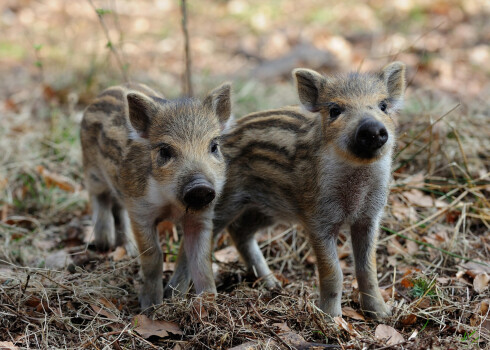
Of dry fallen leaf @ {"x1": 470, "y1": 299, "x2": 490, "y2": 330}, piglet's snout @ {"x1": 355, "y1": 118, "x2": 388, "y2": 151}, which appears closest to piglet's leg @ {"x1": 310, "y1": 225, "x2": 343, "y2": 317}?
piglet's snout @ {"x1": 355, "y1": 118, "x2": 388, "y2": 151}

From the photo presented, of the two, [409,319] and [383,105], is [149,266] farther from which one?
[383,105]

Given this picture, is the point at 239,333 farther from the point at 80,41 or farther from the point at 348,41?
the point at 348,41

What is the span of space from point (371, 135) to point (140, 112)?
1753mm

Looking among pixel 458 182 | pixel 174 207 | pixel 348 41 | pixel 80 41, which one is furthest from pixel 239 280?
pixel 348 41

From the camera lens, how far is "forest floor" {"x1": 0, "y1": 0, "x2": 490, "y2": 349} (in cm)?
365

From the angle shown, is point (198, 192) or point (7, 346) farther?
point (198, 192)

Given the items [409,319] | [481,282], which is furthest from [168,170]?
[481,282]

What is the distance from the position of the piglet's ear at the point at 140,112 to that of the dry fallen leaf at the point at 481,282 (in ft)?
8.90

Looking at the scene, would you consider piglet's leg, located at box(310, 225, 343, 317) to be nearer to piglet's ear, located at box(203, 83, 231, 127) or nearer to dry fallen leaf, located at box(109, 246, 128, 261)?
piglet's ear, located at box(203, 83, 231, 127)

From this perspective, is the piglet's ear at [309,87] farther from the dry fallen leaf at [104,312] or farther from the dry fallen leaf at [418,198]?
the dry fallen leaf at [104,312]

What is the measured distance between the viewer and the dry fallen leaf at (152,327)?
11.8 ft

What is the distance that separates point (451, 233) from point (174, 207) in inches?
100

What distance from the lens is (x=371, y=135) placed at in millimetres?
3527

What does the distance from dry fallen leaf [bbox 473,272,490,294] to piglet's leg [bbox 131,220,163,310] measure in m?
2.35
